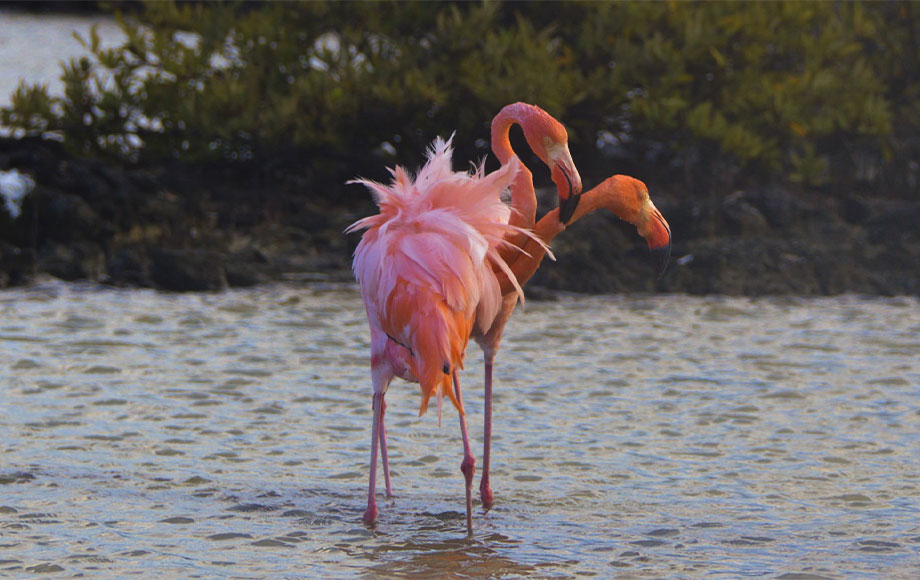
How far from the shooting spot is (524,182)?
19.1ft

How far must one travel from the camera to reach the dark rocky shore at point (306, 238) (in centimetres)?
1169

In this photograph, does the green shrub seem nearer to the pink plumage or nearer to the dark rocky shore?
the dark rocky shore

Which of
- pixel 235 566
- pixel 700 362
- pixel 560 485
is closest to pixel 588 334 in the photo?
pixel 700 362

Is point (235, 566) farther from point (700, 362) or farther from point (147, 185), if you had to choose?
point (147, 185)

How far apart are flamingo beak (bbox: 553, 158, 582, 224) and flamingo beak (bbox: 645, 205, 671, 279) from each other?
0.46m

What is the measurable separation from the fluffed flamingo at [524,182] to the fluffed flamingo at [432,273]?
13cm

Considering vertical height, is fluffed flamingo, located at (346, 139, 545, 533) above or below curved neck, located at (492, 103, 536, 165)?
below

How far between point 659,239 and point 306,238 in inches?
290

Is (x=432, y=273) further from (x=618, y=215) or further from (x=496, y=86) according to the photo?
(x=496, y=86)

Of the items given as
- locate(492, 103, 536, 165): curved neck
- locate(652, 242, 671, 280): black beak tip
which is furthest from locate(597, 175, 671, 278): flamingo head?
locate(492, 103, 536, 165): curved neck

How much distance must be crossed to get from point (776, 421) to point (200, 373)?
3.71 m

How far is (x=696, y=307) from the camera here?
1104 cm

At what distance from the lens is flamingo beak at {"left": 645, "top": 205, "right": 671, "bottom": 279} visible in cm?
586

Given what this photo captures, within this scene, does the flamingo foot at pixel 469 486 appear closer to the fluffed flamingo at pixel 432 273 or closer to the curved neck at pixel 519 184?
the fluffed flamingo at pixel 432 273
